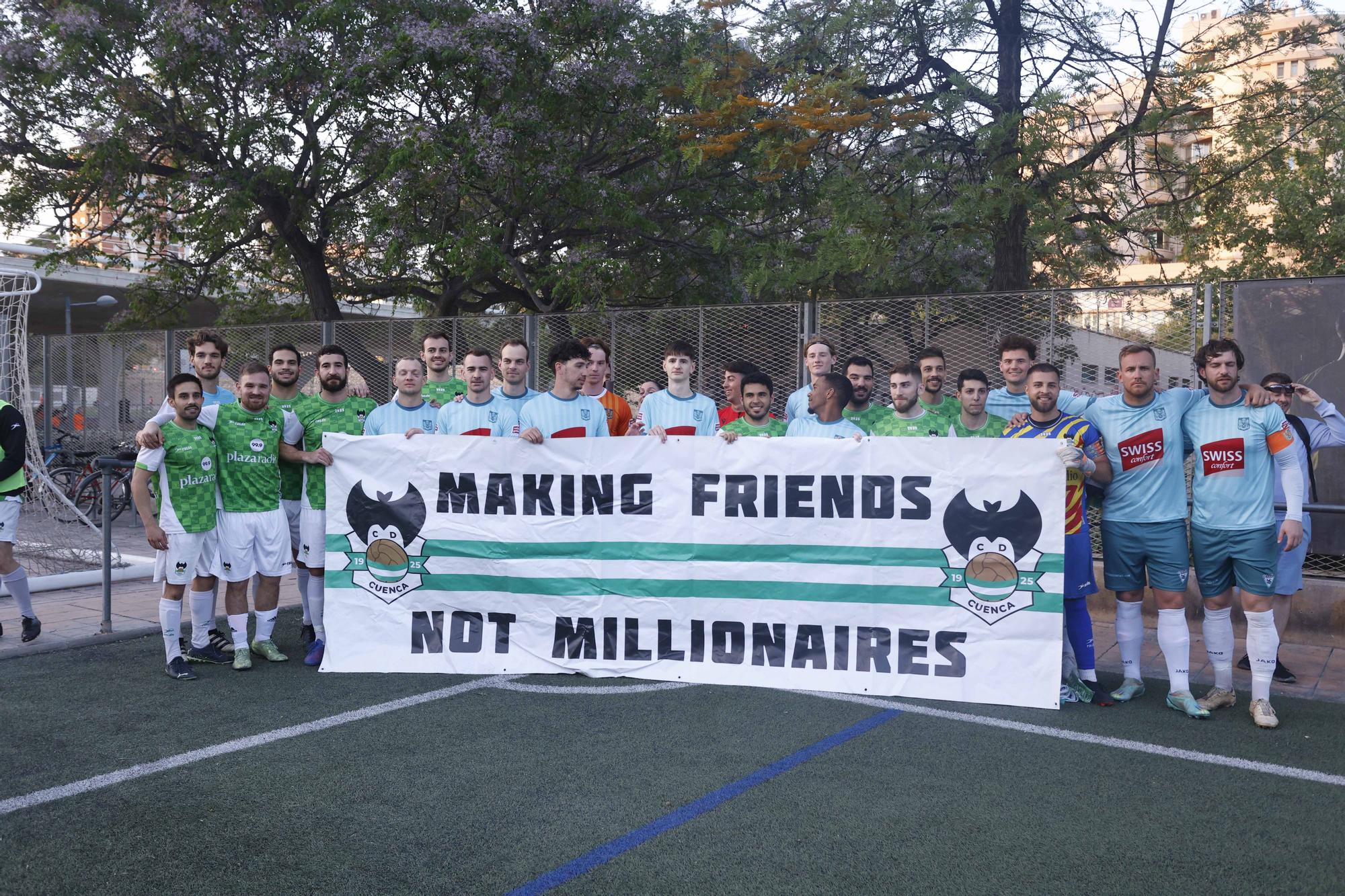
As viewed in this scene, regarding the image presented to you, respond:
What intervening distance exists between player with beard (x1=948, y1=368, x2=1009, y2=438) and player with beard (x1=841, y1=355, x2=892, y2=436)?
2.38 feet

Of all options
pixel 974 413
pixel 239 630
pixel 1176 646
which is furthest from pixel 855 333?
pixel 239 630

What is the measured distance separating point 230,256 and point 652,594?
1576 cm

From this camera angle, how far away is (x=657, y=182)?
1591 cm

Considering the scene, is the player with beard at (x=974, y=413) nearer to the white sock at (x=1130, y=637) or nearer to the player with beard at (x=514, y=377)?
the white sock at (x=1130, y=637)

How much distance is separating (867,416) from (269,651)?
4062 mm

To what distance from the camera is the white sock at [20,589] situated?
22.1 feet

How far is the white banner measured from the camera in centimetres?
547

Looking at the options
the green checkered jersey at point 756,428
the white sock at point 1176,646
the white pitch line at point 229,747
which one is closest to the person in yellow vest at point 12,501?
the white pitch line at point 229,747

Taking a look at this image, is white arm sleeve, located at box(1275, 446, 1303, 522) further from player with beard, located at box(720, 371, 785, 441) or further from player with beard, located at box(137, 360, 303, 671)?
player with beard, located at box(137, 360, 303, 671)

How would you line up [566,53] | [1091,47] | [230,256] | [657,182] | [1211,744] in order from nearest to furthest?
[1211,744], [1091,47], [566,53], [657,182], [230,256]

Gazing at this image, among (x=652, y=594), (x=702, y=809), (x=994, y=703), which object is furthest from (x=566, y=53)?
(x=702, y=809)

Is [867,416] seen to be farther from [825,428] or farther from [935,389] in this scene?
[825,428]

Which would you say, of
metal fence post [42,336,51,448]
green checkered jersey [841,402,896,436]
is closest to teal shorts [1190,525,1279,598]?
green checkered jersey [841,402,896,436]

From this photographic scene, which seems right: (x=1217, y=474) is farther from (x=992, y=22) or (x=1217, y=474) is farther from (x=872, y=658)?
(x=992, y=22)
